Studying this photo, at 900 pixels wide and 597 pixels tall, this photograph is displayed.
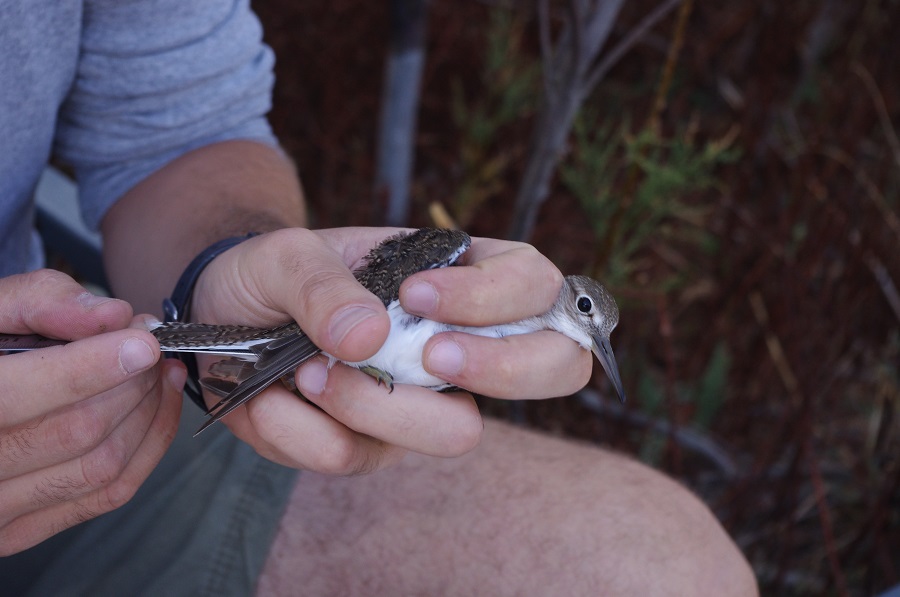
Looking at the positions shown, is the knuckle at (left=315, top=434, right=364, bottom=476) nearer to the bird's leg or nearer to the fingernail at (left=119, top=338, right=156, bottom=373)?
the bird's leg

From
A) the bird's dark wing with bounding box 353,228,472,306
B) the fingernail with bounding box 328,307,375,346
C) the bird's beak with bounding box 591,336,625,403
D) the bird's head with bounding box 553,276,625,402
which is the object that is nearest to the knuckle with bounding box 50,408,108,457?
the fingernail with bounding box 328,307,375,346

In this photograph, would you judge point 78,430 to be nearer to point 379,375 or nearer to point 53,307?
point 53,307

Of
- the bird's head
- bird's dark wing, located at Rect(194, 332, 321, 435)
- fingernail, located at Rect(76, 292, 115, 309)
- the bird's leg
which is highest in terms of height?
fingernail, located at Rect(76, 292, 115, 309)

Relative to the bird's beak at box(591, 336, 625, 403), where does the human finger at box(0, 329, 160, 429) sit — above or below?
above

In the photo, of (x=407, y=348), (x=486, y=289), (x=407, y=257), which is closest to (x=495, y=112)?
(x=407, y=257)

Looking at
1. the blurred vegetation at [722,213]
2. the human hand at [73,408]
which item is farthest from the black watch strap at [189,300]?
the blurred vegetation at [722,213]

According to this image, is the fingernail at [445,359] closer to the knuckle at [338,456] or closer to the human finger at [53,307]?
the knuckle at [338,456]

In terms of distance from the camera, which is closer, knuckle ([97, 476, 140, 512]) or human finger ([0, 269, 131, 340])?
human finger ([0, 269, 131, 340])
